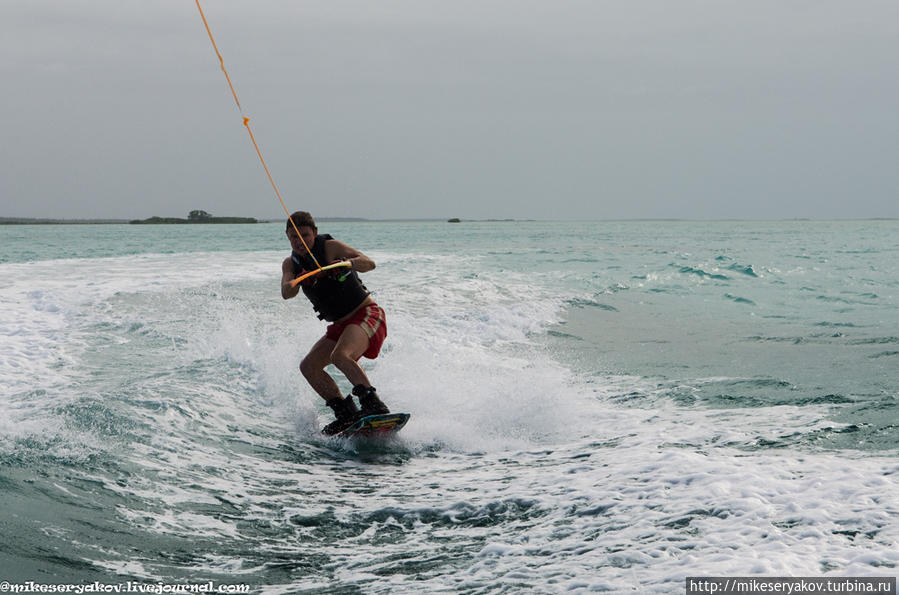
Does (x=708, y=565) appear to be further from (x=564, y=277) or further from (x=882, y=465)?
(x=564, y=277)

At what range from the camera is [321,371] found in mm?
6711

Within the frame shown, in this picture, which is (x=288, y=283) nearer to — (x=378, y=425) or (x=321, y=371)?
(x=321, y=371)

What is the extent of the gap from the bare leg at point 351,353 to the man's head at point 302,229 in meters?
0.82

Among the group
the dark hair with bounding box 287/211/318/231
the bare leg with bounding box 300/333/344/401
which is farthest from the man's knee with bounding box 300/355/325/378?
the dark hair with bounding box 287/211/318/231

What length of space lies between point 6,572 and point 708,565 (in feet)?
10.8

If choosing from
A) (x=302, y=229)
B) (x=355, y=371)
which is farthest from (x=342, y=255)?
(x=355, y=371)

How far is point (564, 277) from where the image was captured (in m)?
21.4

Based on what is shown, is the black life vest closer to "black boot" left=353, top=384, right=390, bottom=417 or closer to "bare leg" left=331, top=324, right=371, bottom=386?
"bare leg" left=331, top=324, right=371, bottom=386

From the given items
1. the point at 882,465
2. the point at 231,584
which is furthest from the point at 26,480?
the point at 882,465

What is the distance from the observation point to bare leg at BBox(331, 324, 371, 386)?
6.39 metres

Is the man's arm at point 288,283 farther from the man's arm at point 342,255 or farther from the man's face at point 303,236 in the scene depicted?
the man's arm at point 342,255

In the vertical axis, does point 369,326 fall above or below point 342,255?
below

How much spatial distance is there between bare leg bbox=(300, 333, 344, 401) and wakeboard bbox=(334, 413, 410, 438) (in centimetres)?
41

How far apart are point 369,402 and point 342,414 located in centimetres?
36
